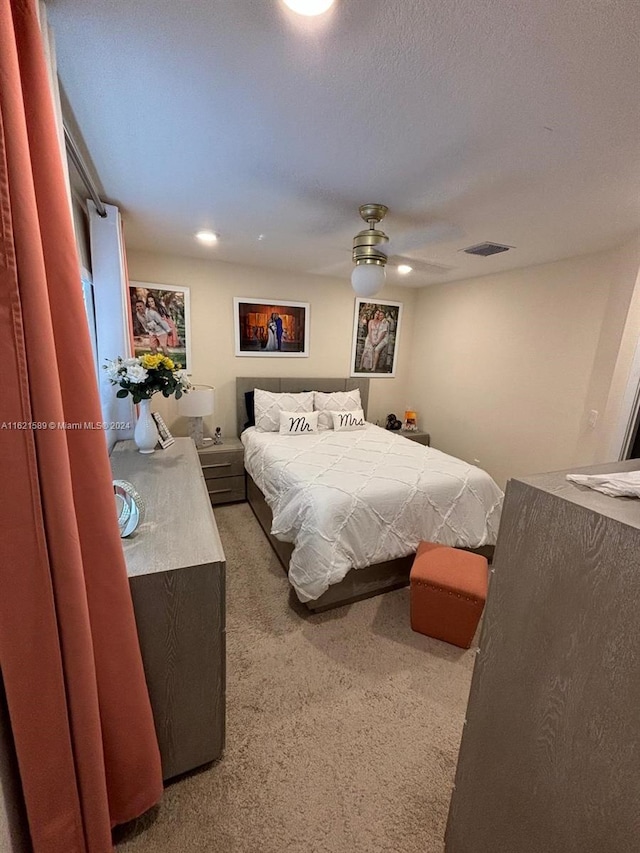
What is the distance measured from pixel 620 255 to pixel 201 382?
3.66 m

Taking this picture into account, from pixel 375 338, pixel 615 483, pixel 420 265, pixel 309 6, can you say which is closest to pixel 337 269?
pixel 420 265

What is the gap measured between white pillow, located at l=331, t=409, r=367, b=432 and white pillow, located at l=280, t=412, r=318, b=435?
0.25m

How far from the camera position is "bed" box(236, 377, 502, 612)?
78.8 inches

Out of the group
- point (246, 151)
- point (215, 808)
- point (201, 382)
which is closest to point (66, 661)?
point (215, 808)

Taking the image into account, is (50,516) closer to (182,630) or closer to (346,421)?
(182,630)

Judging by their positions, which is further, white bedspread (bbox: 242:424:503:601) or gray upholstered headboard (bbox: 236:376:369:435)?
gray upholstered headboard (bbox: 236:376:369:435)

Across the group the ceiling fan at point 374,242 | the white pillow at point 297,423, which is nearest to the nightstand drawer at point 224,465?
the white pillow at point 297,423

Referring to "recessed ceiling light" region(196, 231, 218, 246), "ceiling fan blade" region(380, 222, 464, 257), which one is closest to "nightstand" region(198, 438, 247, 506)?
"recessed ceiling light" region(196, 231, 218, 246)

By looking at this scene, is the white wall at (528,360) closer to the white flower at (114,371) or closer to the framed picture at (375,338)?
the framed picture at (375,338)

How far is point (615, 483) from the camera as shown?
737mm

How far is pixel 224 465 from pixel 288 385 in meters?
1.18

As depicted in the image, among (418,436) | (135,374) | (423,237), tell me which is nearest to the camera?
(135,374)

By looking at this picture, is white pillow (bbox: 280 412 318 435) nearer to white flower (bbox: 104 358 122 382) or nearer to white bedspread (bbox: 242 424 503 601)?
white bedspread (bbox: 242 424 503 601)

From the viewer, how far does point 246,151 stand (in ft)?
4.86
